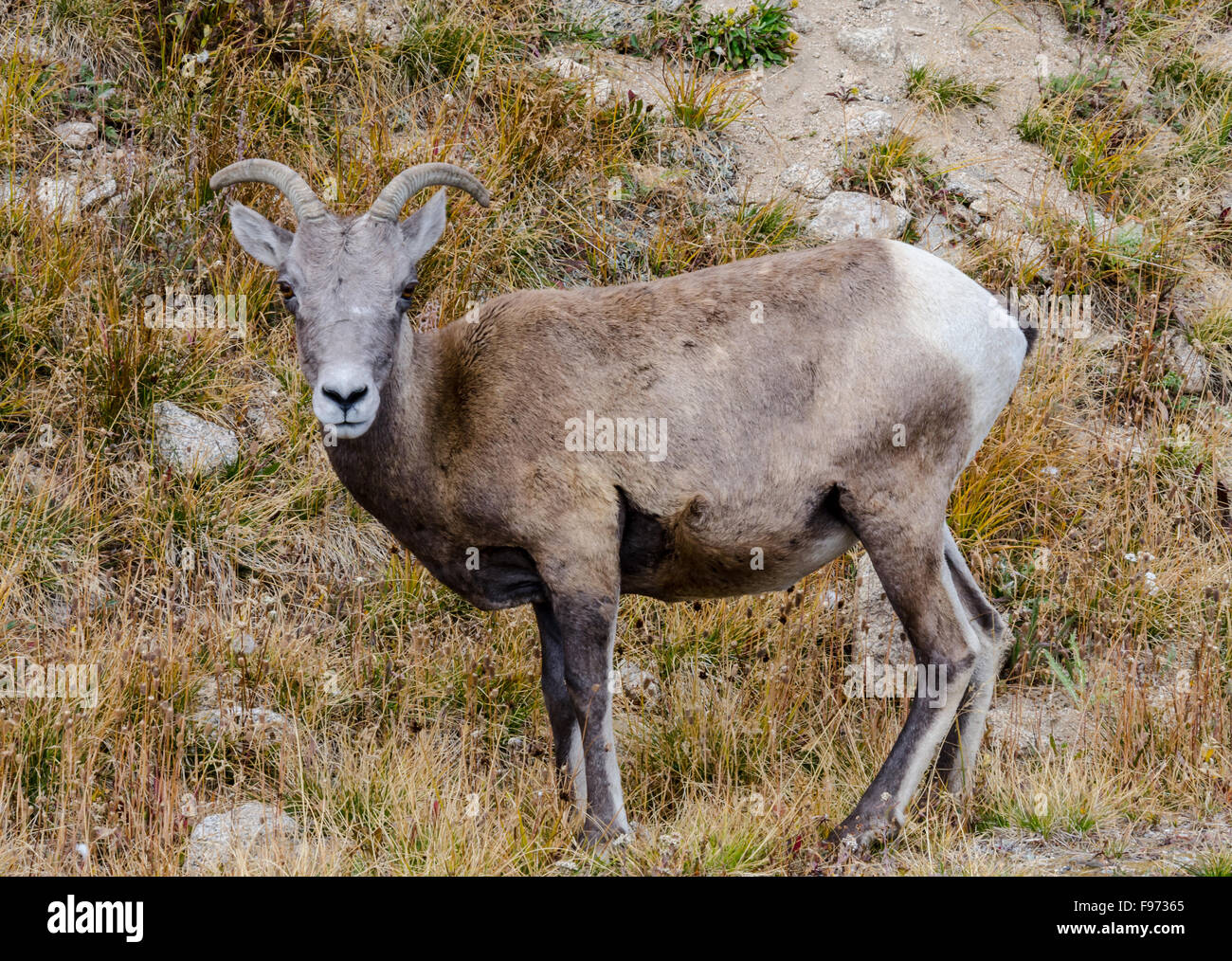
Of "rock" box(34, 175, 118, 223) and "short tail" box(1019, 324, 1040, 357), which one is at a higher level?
"rock" box(34, 175, 118, 223)

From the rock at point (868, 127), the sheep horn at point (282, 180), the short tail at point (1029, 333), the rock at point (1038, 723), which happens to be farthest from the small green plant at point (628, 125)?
the rock at point (1038, 723)

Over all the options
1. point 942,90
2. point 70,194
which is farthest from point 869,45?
point 70,194

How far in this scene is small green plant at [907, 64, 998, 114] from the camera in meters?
9.16

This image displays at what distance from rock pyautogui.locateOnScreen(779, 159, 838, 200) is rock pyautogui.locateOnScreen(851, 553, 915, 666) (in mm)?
2834

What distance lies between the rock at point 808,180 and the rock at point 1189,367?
242cm

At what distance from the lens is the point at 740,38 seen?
9023mm

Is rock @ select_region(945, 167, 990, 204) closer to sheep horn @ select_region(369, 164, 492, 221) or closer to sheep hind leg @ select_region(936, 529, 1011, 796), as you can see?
sheep hind leg @ select_region(936, 529, 1011, 796)

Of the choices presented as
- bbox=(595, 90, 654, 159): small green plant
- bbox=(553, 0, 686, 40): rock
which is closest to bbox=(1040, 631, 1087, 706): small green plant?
bbox=(595, 90, 654, 159): small green plant

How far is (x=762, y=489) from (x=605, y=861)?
149cm

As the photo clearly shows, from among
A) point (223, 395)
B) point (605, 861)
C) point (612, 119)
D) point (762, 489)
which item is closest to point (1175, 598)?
point (762, 489)

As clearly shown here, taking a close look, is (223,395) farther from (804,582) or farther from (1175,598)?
(1175,598)

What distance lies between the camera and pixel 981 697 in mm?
5359

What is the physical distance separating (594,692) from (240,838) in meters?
1.48

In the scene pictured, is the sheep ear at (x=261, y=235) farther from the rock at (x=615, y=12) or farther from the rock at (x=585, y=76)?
the rock at (x=615, y=12)
